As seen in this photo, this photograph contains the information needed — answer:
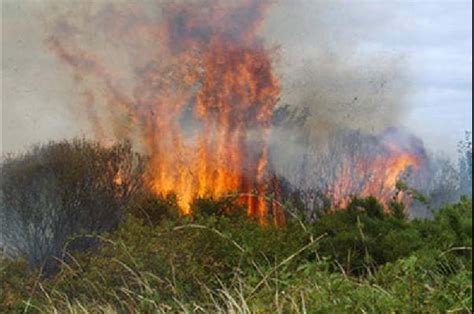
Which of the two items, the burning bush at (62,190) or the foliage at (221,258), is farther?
the burning bush at (62,190)

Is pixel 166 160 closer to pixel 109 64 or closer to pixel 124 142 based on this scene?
pixel 124 142

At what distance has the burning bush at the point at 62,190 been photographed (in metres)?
11.1

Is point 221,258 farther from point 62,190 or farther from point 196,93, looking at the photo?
point 196,93

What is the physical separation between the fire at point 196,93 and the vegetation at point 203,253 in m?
0.41

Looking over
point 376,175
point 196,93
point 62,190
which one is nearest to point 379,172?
point 376,175

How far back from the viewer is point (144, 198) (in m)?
11.2

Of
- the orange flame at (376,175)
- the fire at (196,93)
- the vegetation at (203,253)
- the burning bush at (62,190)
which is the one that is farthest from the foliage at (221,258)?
the orange flame at (376,175)

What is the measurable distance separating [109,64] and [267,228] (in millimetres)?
2842

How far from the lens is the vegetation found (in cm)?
676

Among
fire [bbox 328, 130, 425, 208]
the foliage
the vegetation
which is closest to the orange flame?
fire [bbox 328, 130, 425, 208]

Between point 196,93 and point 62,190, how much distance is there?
6.22 ft

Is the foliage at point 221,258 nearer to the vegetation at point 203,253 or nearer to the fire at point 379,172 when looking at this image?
the vegetation at point 203,253

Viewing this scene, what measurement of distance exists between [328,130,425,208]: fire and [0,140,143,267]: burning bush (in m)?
2.73

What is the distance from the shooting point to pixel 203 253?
953 cm
